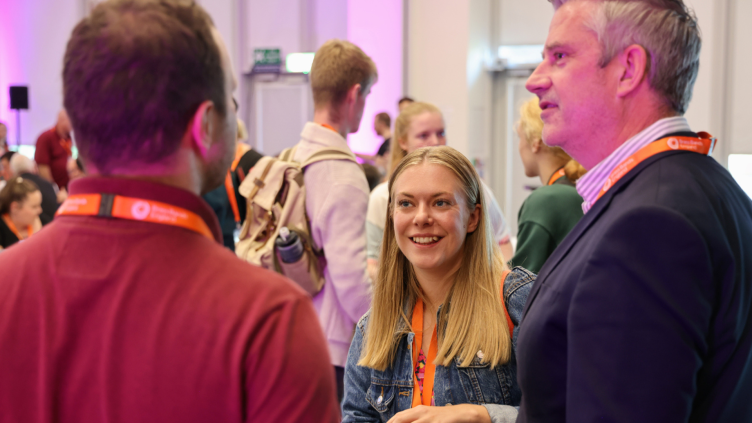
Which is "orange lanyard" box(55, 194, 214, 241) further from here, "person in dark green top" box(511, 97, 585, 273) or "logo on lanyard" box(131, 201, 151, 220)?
"person in dark green top" box(511, 97, 585, 273)

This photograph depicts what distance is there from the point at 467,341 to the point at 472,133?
21.9 ft

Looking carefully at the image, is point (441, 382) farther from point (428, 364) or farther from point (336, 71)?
point (336, 71)

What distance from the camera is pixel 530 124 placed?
9.36 feet

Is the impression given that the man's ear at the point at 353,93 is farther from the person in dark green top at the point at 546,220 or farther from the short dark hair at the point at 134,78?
the short dark hair at the point at 134,78

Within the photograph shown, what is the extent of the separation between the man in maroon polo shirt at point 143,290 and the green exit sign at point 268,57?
9470 mm

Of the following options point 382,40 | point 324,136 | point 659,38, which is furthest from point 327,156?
point 382,40

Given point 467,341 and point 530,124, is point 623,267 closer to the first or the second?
point 467,341

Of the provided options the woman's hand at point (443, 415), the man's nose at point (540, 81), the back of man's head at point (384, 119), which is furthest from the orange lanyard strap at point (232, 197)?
the back of man's head at point (384, 119)

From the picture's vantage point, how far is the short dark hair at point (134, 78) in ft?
2.57

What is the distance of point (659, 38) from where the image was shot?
1.13 meters

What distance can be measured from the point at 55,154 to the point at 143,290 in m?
8.56

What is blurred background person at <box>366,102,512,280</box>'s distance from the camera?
3.16 meters

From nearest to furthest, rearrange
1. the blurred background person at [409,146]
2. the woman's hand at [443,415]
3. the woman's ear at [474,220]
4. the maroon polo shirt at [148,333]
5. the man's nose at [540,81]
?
the maroon polo shirt at [148,333], the man's nose at [540,81], the woman's hand at [443,415], the woman's ear at [474,220], the blurred background person at [409,146]

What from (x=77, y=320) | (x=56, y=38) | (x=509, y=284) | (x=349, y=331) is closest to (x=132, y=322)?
(x=77, y=320)
